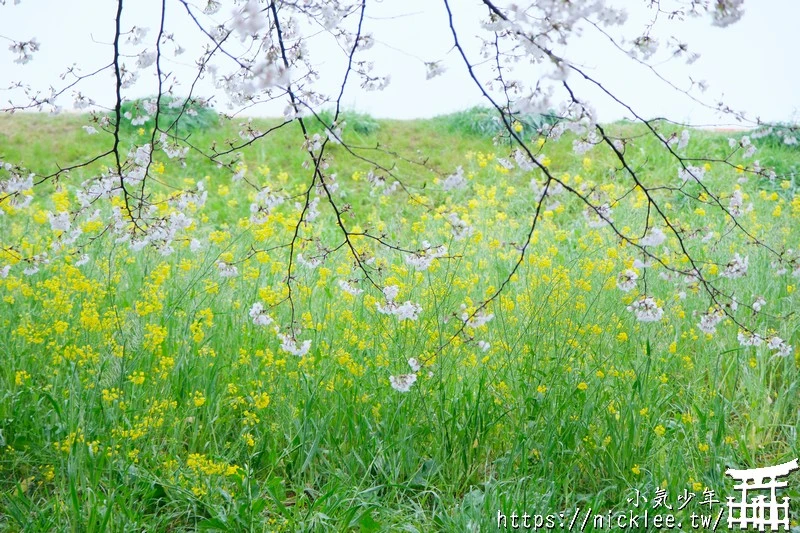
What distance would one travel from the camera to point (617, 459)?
2771 mm

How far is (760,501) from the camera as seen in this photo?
263 centimetres

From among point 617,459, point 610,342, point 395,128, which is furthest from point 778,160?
point 617,459

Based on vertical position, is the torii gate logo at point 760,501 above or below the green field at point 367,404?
below

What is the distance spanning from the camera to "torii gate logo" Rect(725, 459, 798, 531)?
2561 millimetres

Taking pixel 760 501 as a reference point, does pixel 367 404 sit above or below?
above

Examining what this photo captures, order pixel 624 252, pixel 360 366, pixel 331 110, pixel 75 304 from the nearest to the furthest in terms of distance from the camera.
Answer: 1. pixel 360 366
2. pixel 75 304
3. pixel 624 252
4. pixel 331 110

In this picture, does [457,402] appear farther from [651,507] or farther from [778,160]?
[778,160]

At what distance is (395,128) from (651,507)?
25.4ft

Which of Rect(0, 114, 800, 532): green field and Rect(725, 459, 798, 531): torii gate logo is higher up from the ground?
Rect(0, 114, 800, 532): green field

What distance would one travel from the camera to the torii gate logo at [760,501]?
2561 mm

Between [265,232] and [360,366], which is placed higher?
[265,232]

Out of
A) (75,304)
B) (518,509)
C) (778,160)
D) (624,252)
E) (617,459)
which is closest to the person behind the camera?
(518,509)

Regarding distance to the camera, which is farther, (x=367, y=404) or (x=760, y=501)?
(x=367, y=404)

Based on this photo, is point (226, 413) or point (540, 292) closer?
point (226, 413)
